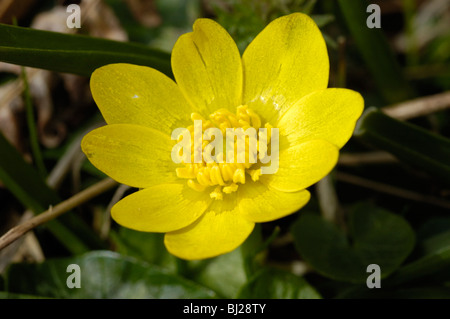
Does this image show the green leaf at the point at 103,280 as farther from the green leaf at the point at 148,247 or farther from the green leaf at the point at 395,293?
the green leaf at the point at 395,293

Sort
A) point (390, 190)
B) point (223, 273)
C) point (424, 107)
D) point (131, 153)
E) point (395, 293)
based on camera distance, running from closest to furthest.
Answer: point (131, 153), point (395, 293), point (223, 273), point (424, 107), point (390, 190)

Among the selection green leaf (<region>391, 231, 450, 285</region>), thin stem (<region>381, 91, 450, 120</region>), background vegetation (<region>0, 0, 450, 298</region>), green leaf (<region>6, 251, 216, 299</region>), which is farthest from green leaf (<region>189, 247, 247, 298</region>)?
thin stem (<region>381, 91, 450, 120</region>)

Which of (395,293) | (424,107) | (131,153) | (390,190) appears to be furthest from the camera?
(390,190)

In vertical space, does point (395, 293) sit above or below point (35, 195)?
below

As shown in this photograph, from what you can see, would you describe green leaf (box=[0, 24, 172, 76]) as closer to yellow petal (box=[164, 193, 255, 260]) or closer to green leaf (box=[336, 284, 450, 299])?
yellow petal (box=[164, 193, 255, 260])

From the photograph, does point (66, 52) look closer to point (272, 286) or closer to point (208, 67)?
point (208, 67)

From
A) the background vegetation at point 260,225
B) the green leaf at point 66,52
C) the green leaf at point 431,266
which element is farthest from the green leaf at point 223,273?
the green leaf at point 66,52

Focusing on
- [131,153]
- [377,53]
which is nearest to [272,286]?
[131,153]
